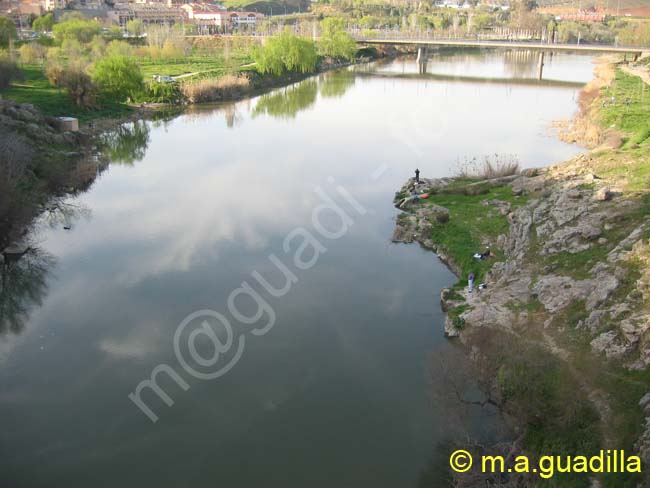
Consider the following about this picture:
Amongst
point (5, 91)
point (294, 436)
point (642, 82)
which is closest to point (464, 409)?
point (294, 436)

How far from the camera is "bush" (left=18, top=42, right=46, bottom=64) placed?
5028 cm

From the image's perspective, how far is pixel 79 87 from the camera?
35.7 metres

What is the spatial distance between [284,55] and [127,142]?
26.9 m

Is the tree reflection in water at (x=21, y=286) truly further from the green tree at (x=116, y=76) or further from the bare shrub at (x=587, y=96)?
the bare shrub at (x=587, y=96)

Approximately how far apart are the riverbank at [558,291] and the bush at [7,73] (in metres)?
27.1

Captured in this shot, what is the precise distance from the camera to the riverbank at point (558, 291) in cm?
943

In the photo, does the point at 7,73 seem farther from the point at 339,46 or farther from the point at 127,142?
the point at 339,46

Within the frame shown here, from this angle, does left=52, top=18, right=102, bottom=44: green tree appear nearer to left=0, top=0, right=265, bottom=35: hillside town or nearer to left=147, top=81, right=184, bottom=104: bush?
left=147, top=81, right=184, bottom=104: bush

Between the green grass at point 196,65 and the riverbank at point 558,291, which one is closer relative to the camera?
the riverbank at point 558,291

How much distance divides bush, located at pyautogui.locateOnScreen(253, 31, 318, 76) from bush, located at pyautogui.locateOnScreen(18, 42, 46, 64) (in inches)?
727

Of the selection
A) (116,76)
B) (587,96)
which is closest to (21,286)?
(116,76)

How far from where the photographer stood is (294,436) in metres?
10.9

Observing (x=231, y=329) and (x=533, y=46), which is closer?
(x=231, y=329)

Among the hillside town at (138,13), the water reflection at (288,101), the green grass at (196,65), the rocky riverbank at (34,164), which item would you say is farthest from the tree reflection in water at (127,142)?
the hillside town at (138,13)
